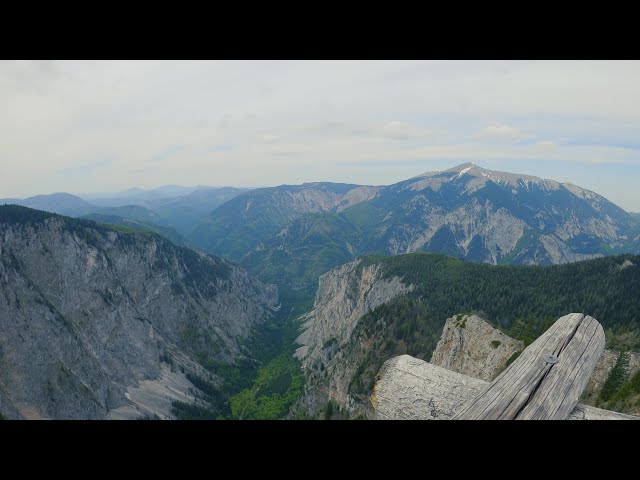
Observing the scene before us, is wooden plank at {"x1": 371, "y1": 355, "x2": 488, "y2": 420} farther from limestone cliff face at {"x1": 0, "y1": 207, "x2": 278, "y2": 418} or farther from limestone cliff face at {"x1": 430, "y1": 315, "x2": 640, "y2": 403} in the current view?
limestone cliff face at {"x1": 0, "y1": 207, "x2": 278, "y2": 418}

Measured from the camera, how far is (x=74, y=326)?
473ft

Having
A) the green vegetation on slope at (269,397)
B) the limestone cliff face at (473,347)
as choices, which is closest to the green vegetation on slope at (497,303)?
the limestone cliff face at (473,347)

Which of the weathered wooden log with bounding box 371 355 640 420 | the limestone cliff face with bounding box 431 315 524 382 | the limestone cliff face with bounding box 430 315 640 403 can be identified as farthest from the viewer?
the limestone cliff face with bounding box 431 315 524 382

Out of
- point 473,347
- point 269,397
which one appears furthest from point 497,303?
point 269,397

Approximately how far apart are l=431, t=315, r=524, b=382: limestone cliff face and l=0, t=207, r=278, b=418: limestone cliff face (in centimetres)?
10419

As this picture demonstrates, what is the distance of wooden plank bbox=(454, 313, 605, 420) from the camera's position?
4172 millimetres

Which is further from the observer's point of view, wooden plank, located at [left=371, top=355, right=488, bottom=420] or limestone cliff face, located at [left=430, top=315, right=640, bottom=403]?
limestone cliff face, located at [left=430, top=315, right=640, bottom=403]

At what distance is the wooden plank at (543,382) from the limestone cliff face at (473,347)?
5851 cm

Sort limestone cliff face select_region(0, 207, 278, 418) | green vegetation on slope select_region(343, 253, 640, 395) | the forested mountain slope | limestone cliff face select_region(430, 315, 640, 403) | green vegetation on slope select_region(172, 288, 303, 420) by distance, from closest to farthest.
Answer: limestone cliff face select_region(430, 315, 640, 403), the forested mountain slope, green vegetation on slope select_region(343, 253, 640, 395), limestone cliff face select_region(0, 207, 278, 418), green vegetation on slope select_region(172, 288, 303, 420)

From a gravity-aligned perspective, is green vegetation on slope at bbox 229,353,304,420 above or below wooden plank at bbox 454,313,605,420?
below

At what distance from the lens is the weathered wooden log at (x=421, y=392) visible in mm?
5180

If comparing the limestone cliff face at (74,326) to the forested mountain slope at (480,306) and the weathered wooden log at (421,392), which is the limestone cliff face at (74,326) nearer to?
the forested mountain slope at (480,306)

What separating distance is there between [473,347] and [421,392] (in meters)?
70.1

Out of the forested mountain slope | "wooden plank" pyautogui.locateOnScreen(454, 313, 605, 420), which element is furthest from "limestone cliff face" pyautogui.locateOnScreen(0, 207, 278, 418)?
"wooden plank" pyautogui.locateOnScreen(454, 313, 605, 420)
